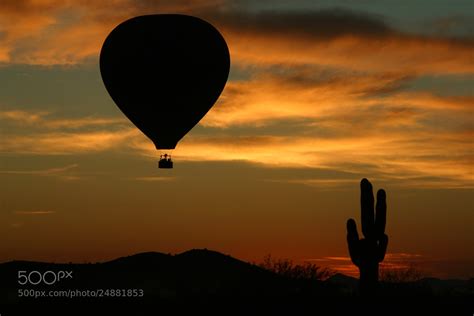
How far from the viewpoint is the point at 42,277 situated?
38969mm

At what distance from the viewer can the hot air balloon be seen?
127ft

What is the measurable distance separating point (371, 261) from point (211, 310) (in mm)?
4336

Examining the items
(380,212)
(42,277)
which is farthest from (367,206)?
(42,277)

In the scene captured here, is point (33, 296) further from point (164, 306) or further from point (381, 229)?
point (381, 229)

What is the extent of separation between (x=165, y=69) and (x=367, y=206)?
560 inches

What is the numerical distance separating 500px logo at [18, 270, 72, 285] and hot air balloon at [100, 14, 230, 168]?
19.9 feet

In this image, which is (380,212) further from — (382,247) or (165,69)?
(165,69)

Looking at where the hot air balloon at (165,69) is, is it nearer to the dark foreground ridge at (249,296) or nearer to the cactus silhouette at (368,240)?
the dark foreground ridge at (249,296)

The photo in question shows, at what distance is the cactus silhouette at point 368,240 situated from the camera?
87.9ft

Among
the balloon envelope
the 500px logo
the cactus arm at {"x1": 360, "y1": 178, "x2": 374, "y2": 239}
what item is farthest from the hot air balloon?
the cactus arm at {"x1": 360, "y1": 178, "x2": 374, "y2": 239}

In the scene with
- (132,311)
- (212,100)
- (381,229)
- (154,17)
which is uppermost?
(154,17)

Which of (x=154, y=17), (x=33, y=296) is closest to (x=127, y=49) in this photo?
(x=154, y=17)

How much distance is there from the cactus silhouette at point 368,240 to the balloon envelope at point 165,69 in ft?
42.4

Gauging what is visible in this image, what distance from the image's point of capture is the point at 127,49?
3894 cm
